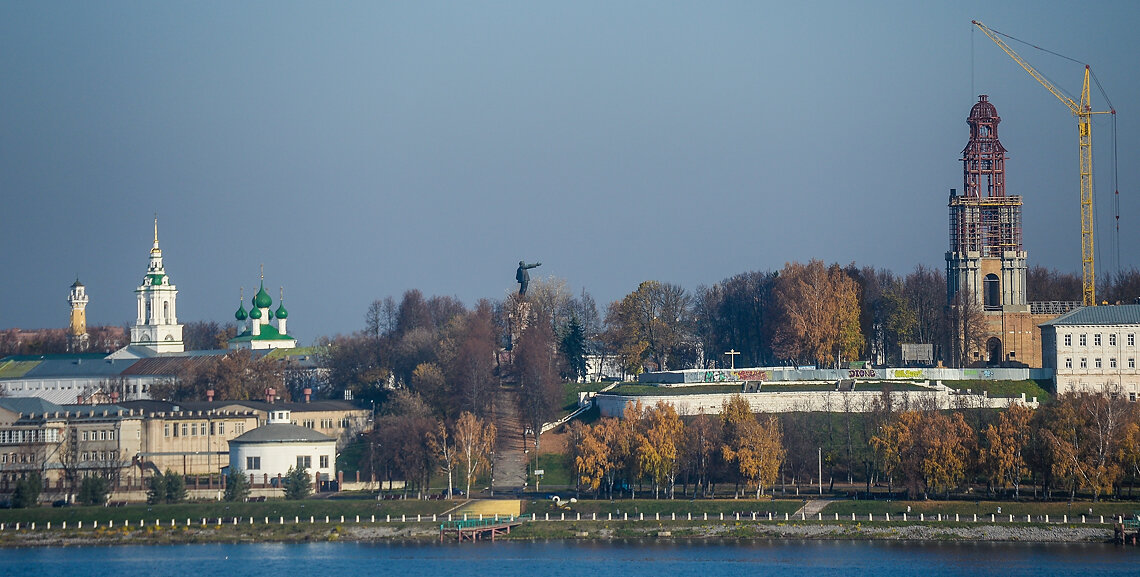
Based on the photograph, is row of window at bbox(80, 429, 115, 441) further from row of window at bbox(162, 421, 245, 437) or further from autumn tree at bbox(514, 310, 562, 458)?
autumn tree at bbox(514, 310, 562, 458)

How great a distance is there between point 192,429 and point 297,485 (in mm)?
16126

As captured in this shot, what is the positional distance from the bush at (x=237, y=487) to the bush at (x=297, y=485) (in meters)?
2.29

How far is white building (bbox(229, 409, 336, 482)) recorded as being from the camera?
343ft

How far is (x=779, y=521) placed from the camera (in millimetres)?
86938

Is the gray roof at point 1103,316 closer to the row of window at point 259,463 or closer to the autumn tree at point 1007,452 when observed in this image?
the autumn tree at point 1007,452

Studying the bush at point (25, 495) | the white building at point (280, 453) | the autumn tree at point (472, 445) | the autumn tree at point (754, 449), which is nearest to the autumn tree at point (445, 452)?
the autumn tree at point (472, 445)

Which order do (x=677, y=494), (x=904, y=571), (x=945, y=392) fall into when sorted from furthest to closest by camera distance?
(x=945, y=392) < (x=677, y=494) < (x=904, y=571)

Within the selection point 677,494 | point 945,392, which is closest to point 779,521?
point 677,494

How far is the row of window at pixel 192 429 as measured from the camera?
111 m

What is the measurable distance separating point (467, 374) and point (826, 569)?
1702 inches

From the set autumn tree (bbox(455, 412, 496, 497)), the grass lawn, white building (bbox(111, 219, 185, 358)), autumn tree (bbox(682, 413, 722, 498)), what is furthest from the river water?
white building (bbox(111, 219, 185, 358))

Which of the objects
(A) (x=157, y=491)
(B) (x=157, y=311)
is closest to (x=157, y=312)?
(B) (x=157, y=311)

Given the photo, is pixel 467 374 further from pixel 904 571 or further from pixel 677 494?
pixel 904 571

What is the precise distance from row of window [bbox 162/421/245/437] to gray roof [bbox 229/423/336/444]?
190 inches
